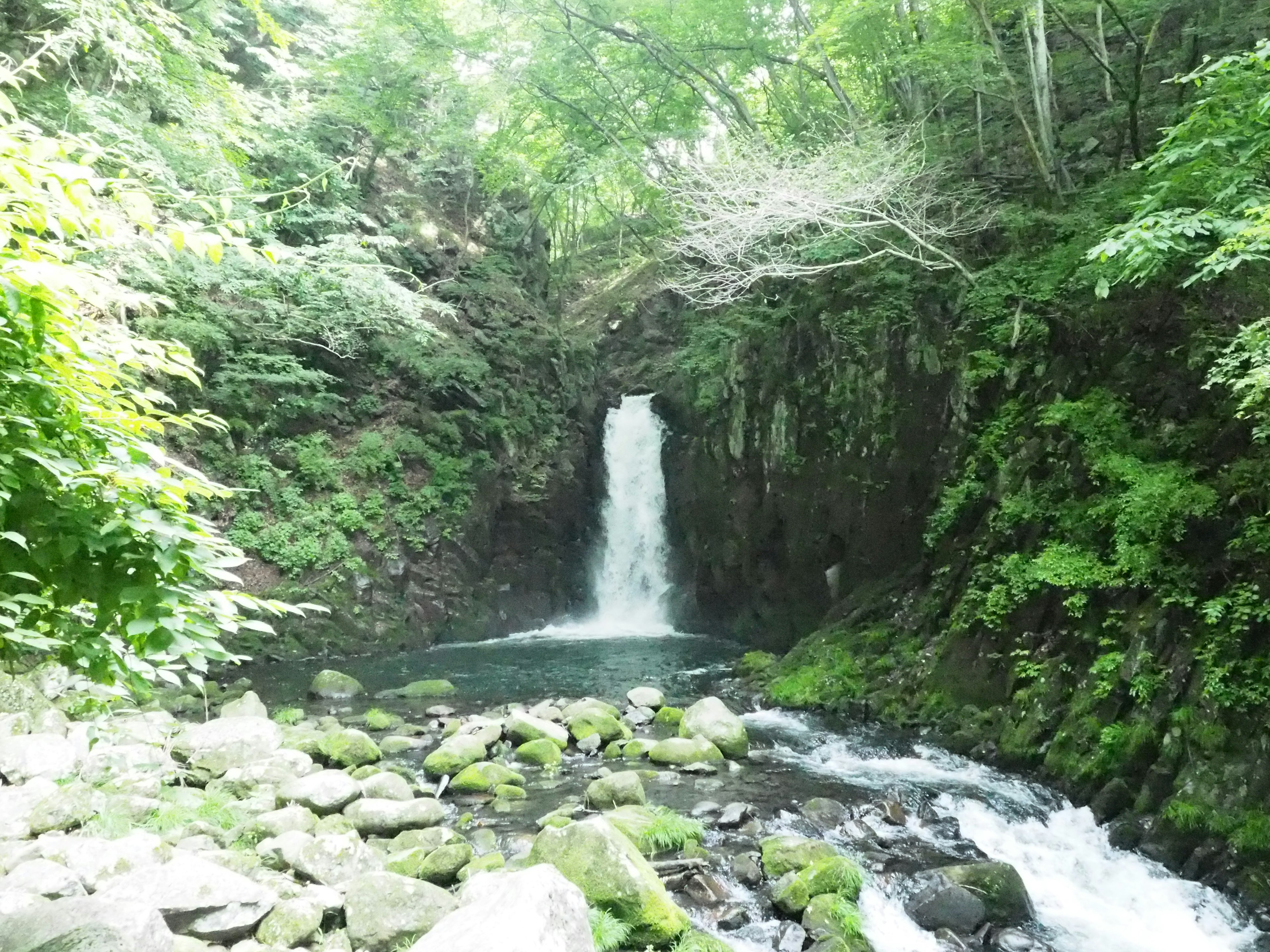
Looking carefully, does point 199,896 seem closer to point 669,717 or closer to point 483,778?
point 483,778

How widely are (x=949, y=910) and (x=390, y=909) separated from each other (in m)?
3.52

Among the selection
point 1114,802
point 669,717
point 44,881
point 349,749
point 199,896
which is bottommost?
point 669,717

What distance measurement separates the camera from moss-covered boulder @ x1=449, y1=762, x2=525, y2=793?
731 centimetres

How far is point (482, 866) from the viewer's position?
536 centimetres

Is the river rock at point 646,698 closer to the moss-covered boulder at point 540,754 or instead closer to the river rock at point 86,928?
the moss-covered boulder at point 540,754

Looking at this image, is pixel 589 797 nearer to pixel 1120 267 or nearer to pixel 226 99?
pixel 1120 267

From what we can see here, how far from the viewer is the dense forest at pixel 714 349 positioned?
2.30 metres

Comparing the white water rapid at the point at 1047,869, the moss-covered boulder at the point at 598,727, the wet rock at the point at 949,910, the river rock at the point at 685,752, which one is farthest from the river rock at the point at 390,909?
the moss-covered boulder at the point at 598,727

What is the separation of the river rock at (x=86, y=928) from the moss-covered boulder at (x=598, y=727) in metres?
5.35

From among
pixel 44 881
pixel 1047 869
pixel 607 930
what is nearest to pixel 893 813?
pixel 1047 869

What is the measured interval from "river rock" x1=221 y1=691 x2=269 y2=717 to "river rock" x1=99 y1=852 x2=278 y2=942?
15.2 feet

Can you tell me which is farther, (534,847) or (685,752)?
(685,752)

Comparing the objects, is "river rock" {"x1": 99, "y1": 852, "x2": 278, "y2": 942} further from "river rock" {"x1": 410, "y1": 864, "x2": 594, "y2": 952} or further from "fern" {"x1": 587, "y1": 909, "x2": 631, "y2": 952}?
"fern" {"x1": 587, "y1": 909, "x2": 631, "y2": 952}

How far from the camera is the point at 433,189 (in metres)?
21.5
